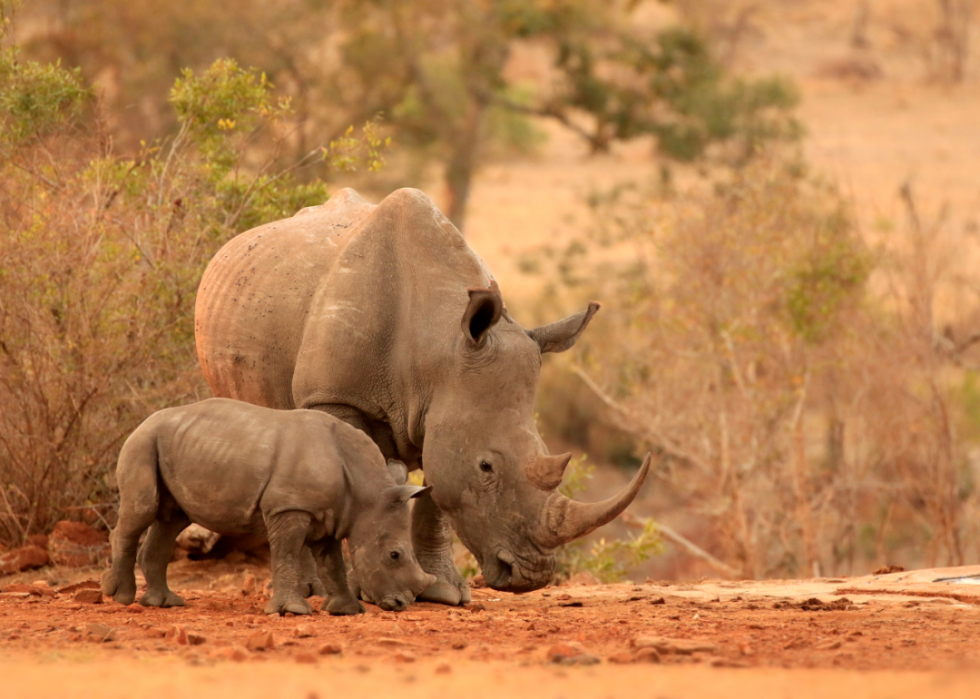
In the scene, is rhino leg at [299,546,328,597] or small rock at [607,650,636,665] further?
rhino leg at [299,546,328,597]

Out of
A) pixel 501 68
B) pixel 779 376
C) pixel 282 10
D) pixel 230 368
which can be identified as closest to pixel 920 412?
pixel 779 376

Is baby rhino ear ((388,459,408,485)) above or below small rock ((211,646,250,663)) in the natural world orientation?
above

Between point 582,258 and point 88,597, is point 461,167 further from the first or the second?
point 88,597

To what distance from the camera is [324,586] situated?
7.02 meters

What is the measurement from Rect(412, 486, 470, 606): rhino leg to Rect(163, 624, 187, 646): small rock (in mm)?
2161

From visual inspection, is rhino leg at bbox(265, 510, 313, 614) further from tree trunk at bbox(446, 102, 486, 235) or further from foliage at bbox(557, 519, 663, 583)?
tree trunk at bbox(446, 102, 486, 235)

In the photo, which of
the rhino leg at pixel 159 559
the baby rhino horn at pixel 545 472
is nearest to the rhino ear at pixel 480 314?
the baby rhino horn at pixel 545 472

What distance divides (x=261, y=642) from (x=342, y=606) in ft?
4.35

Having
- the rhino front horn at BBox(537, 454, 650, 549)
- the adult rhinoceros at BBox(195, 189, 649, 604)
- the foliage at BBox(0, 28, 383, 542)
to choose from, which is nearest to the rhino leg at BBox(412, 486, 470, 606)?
the adult rhinoceros at BBox(195, 189, 649, 604)

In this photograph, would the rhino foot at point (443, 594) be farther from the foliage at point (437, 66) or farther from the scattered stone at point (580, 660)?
the foliage at point (437, 66)

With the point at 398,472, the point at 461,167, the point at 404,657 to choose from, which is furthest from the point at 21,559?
the point at 461,167

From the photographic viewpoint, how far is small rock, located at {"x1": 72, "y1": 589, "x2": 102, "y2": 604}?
7.43 metres

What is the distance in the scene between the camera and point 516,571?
698 cm

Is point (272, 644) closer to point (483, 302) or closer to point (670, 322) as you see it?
point (483, 302)
